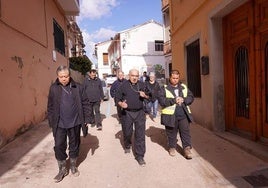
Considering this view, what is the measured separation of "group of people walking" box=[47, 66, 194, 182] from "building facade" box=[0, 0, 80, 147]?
2444mm

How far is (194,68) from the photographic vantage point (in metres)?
10.1

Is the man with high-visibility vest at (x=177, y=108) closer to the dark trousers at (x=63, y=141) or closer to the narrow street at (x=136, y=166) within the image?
the narrow street at (x=136, y=166)

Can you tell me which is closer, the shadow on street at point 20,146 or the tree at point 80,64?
the shadow on street at point 20,146

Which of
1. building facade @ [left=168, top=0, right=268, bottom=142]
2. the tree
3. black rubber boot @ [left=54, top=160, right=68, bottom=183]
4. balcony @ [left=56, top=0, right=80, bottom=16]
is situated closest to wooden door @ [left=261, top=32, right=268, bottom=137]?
building facade @ [left=168, top=0, right=268, bottom=142]

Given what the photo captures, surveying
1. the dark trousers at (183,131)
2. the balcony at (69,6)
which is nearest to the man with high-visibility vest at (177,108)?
the dark trousers at (183,131)

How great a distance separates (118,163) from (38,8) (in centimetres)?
728

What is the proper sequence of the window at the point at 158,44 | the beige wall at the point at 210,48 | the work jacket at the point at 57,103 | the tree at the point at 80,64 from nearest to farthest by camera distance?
the work jacket at the point at 57,103 → the beige wall at the point at 210,48 → the tree at the point at 80,64 → the window at the point at 158,44

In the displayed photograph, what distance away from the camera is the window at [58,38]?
1407cm

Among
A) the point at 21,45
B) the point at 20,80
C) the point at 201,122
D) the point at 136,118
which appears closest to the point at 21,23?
the point at 21,45

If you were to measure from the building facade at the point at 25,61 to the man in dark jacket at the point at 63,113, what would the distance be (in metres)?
2.41

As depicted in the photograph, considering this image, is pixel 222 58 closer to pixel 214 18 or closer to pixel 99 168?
pixel 214 18

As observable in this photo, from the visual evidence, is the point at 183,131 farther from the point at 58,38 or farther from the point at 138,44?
the point at 138,44

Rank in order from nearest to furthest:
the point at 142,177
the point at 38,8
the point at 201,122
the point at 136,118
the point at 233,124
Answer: the point at 142,177
the point at 136,118
the point at 233,124
the point at 201,122
the point at 38,8

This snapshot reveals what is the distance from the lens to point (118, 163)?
5.73 m
